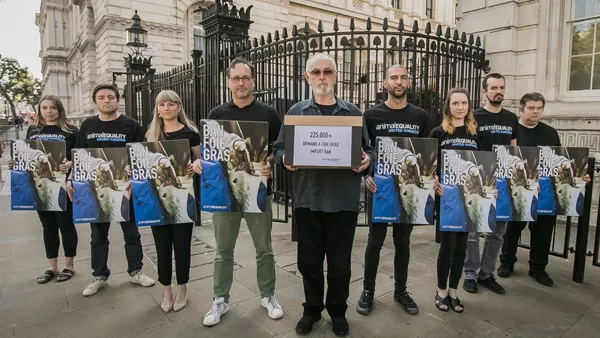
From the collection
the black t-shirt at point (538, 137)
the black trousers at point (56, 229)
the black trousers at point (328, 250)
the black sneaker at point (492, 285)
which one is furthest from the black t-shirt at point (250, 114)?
the black t-shirt at point (538, 137)

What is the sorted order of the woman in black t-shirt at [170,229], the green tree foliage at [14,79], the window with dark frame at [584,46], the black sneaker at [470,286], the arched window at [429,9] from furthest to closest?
the green tree foliage at [14,79]
the arched window at [429,9]
the window with dark frame at [584,46]
the black sneaker at [470,286]
the woman in black t-shirt at [170,229]

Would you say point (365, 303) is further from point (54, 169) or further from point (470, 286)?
point (54, 169)

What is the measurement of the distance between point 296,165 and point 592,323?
122 inches

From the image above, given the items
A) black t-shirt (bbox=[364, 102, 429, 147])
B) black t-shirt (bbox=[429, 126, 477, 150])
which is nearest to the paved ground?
black t-shirt (bbox=[429, 126, 477, 150])

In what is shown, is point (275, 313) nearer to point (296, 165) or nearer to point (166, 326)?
point (166, 326)

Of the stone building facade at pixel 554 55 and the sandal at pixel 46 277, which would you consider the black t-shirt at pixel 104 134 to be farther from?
the stone building facade at pixel 554 55

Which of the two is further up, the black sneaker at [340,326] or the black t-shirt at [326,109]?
the black t-shirt at [326,109]

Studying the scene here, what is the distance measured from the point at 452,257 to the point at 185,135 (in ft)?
9.23

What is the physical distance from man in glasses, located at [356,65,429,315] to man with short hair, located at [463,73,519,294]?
A: 0.84 m

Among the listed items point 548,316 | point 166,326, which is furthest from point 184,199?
point 548,316

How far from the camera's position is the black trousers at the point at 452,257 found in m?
3.56

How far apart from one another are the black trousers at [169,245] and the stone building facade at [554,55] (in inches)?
261

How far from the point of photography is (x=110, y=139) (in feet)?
12.8

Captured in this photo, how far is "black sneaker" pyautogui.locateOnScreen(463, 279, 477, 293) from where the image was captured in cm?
400
